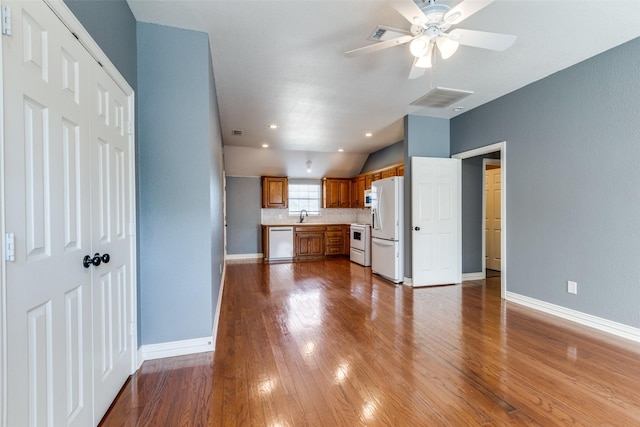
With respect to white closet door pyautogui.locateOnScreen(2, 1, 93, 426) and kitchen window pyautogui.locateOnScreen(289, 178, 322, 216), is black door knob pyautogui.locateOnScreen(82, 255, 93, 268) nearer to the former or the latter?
white closet door pyautogui.locateOnScreen(2, 1, 93, 426)

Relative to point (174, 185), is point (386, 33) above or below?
above

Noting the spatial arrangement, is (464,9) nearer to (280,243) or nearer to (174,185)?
(174,185)

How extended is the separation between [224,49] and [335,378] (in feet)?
9.65

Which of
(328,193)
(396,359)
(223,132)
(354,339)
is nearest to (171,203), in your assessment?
(354,339)

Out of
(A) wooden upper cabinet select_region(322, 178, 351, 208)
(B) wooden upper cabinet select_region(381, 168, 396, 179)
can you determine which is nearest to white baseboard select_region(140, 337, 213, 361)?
(B) wooden upper cabinet select_region(381, 168, 396, 179)

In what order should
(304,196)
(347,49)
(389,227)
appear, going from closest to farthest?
(347,49) < (389,227) < (304,196)

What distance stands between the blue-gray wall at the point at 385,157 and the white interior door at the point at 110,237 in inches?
194

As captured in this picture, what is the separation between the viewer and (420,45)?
201cm

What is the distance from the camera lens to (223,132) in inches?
207

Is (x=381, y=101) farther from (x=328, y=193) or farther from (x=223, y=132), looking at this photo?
(x=328, y=193)

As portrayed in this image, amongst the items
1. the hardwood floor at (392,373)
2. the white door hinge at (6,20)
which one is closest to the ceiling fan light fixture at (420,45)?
the white door hinge at (6,20)

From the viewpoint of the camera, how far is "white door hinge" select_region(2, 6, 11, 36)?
934 millimetres

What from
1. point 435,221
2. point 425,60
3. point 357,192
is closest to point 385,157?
point 357,192

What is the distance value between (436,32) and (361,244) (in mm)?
4878
